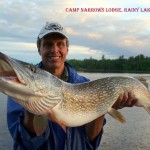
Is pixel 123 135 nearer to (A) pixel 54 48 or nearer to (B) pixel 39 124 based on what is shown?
(A) pixel 54 48

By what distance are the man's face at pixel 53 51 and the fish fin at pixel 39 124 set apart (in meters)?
0.73

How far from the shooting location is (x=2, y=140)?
8.98 metres

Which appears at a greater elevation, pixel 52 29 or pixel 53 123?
pixel 52 29

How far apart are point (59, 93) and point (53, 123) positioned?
1.64 ft

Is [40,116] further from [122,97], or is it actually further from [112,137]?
[112,137]

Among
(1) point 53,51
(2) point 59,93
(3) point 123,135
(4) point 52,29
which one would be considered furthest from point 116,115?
(3) point 123,135

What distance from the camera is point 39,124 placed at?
2.79 m

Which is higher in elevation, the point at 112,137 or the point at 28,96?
the point at 28,96

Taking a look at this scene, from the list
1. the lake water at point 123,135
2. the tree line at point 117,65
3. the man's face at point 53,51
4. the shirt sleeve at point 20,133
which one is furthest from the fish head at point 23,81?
the tree line at point 117,65

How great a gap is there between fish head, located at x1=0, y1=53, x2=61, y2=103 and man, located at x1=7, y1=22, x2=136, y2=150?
15.8 inches

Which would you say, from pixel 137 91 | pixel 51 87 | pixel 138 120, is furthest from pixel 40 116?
pixel 138 120

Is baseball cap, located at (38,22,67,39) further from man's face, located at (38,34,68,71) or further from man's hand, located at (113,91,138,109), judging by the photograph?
man's hand, located at (113,91,138,109)

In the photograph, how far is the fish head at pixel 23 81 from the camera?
2.29 m

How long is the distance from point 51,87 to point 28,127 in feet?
1.81
